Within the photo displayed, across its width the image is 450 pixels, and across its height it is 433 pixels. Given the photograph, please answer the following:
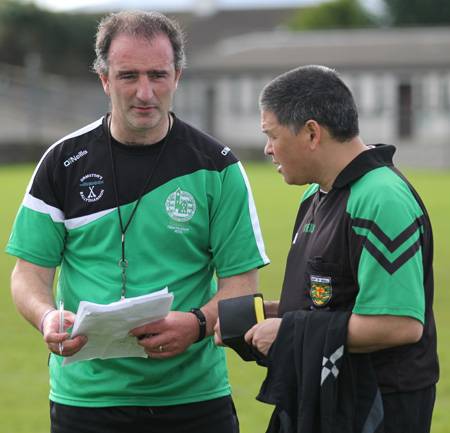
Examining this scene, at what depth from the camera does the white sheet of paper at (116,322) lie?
124 inches

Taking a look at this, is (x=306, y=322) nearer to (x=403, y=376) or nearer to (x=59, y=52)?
(x=403, y=376)

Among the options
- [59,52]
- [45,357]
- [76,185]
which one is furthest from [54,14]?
[76,185]

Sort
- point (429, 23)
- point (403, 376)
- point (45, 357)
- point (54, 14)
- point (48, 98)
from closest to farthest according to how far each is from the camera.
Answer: point (403, 376)
point (45, 357)
point (48, 98)
point (54, 14)
point (429, 23)

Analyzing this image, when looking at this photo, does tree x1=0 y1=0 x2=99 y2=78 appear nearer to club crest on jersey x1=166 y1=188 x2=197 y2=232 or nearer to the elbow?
club crest on jersey x1=166 y1=188 x2=197 y2=232

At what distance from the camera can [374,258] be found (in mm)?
2885

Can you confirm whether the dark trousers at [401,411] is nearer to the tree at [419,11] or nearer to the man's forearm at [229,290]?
the man's forearm at [229,290]

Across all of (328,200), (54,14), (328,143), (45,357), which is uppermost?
(54,14)

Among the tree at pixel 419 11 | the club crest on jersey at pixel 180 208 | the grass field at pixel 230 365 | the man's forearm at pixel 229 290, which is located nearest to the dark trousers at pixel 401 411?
the man's forearm at pixel 229 290

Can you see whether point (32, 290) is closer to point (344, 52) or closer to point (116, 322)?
point (116, 322)

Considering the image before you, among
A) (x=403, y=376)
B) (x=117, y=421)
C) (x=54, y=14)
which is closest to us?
(x=403, y=376)

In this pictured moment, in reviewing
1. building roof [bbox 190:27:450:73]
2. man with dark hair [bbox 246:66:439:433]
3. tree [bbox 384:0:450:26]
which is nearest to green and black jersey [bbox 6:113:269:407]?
man with dark hair [bbox 246:66:439:433]

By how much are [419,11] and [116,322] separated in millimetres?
62895

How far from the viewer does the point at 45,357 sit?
26.3 feet

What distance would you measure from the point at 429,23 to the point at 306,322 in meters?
62.9
